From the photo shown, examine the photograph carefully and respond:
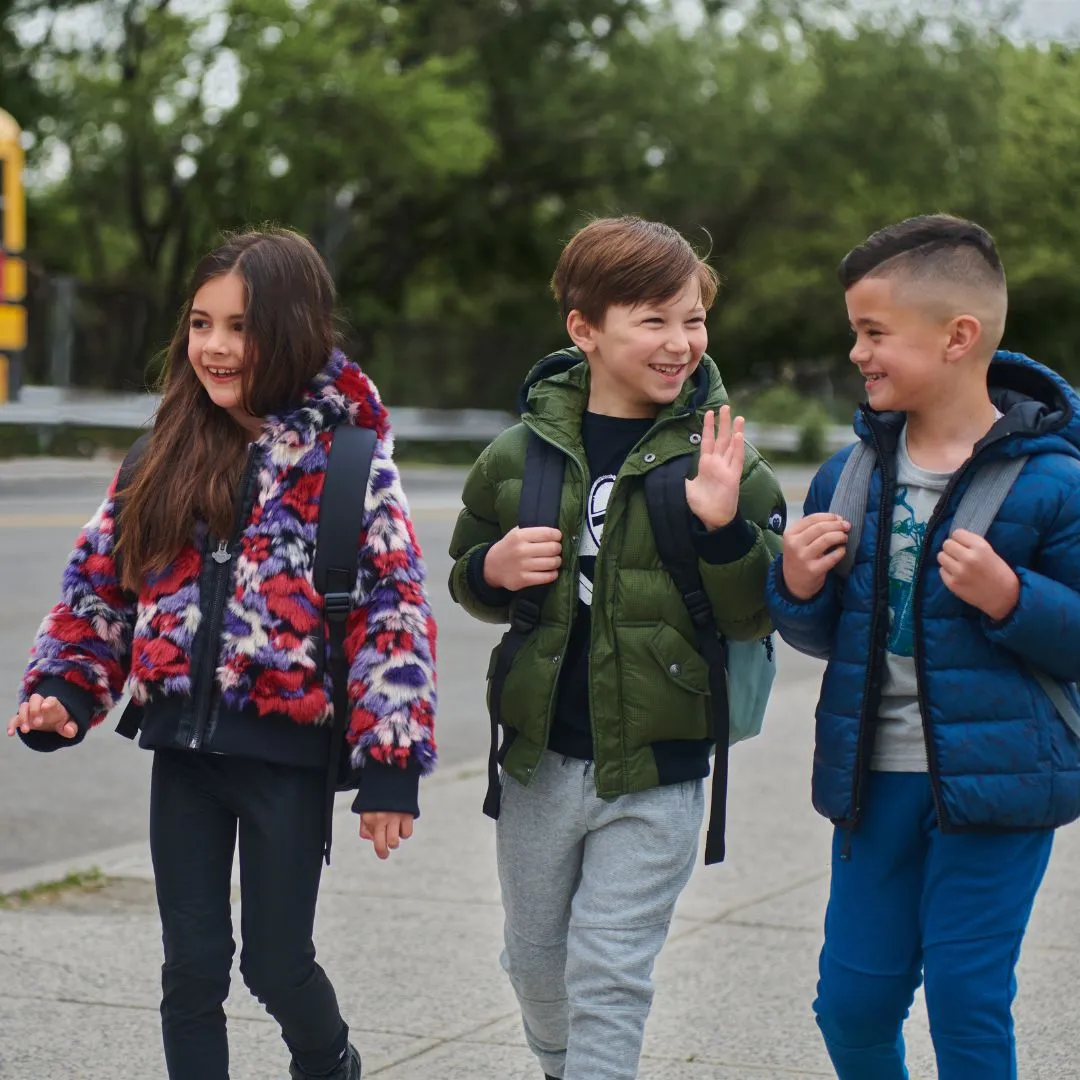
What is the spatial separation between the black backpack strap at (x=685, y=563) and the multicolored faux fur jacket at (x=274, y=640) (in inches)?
16.4

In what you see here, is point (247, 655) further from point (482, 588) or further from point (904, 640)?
point (904, 640)

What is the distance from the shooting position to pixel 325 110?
27.8 metres

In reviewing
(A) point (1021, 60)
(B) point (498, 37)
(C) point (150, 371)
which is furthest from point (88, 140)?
(C) point (150, 371)

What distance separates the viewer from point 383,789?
10.3 ft

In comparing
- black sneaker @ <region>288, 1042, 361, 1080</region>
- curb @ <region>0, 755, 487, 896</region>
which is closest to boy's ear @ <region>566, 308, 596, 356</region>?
black sneaker @ <region>288, 1042, 361, 1080</region>

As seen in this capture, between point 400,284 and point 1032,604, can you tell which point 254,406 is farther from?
point 400,284

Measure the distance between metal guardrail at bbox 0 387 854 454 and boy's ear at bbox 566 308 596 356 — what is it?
33.1 feet

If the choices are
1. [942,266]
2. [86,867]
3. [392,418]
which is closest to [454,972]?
[86,867]

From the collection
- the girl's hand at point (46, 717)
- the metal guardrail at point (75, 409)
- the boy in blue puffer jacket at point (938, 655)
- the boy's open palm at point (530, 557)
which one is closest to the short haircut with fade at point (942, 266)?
the boy in blue puffer jacket at point (938, 655)

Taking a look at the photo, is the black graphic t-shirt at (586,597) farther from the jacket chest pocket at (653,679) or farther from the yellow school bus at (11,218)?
the yellow school bus at (11,218)

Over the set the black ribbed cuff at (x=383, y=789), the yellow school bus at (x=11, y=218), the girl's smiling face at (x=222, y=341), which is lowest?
the black ribbed cuff at (x=383, y=789)

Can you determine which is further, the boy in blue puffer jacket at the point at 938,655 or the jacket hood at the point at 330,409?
the jacket hood at the point at 330,409

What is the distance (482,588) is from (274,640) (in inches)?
15.2

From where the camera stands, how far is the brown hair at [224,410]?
3248mm
